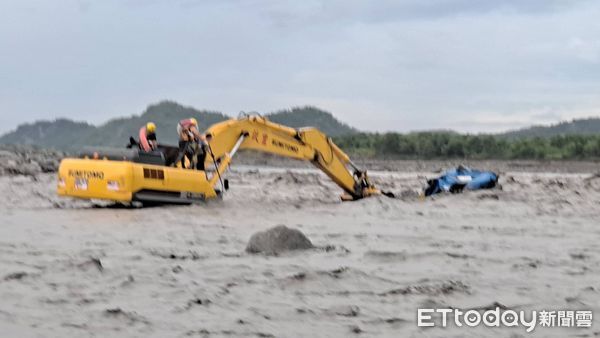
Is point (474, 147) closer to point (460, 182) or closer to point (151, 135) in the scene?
point (460, 182)

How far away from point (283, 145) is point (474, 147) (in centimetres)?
3390

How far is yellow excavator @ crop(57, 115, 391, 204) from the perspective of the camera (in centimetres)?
1530

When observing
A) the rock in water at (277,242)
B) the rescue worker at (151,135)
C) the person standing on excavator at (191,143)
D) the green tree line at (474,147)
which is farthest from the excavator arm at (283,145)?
the green tree line at (474,147)

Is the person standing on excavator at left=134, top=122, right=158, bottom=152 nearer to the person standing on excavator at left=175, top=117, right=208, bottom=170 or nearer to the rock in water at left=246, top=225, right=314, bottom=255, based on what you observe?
the person standing on excavator at left=175, top=117, right=208, bottom=170

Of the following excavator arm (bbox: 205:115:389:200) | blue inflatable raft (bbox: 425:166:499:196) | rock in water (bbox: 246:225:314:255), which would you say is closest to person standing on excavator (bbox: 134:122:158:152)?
excavator arm (bbox: 205:115:389:200)

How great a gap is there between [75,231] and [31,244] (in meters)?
1.56

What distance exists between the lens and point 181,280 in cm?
787

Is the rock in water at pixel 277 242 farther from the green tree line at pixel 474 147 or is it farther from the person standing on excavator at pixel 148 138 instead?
the green tree line at pixel 474 147

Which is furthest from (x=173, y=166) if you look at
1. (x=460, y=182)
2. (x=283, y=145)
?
(x=460, y=182)

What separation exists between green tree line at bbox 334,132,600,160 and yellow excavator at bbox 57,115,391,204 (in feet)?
100

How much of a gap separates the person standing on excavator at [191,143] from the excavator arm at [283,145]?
0.22 metres

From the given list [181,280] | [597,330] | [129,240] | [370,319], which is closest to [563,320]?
[597,330]

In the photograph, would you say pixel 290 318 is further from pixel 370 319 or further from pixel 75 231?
pixel 75 231

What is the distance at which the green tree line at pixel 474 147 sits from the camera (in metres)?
47.7
